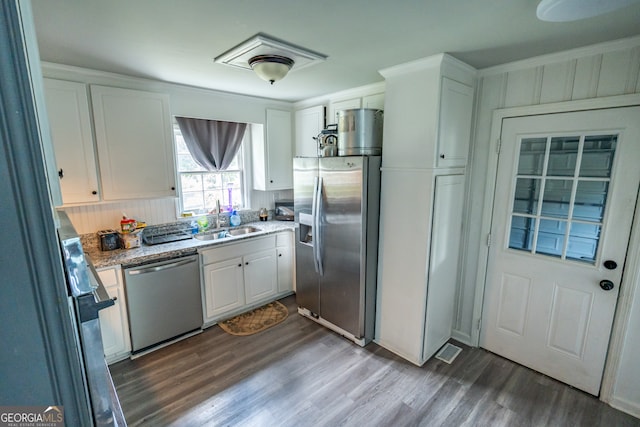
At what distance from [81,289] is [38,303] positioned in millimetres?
220

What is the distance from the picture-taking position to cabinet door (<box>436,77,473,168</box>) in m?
2.25

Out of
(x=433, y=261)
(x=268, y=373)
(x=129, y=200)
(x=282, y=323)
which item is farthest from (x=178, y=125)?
(x=433, y=261)

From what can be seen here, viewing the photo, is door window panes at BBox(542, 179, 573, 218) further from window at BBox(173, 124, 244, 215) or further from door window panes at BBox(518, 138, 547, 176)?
window at BBox(173, 124, 244, 215)

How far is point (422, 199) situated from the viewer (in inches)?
92.9

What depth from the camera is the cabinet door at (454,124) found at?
7.37 feet

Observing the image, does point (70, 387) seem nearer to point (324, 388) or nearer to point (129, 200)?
point (324, 388)

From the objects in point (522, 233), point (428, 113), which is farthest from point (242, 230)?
point (522, 233)

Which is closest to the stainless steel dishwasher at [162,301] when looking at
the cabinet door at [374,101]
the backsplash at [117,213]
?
the backsplash at [117,213]

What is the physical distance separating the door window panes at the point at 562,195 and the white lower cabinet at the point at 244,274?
2.38 meters

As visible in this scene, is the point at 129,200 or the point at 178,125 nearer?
the point at 129,200

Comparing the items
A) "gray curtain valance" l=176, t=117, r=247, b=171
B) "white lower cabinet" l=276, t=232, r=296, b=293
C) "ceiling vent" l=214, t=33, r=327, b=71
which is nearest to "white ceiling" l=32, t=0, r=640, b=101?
"ceiling vent" l=214, t=33, r=327, b=71

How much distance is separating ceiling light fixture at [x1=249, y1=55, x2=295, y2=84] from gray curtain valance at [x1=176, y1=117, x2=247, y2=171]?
4.78 feet

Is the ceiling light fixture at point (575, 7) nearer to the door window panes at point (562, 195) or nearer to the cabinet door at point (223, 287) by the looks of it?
the door window panes at point (562, 195)

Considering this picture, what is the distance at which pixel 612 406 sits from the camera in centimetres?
209
